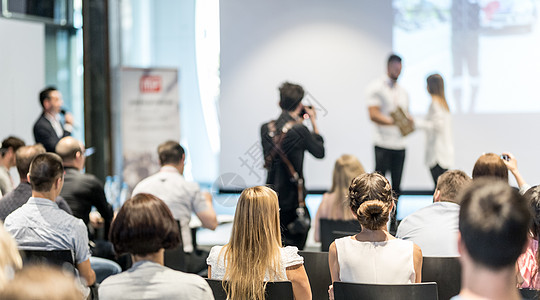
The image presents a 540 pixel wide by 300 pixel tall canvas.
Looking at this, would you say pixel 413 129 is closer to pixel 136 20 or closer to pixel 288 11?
pixel 288 11

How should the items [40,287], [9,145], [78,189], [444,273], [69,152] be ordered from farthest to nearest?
[9,145] → [69,152] → [78,189] → [444,273] → [40,287]

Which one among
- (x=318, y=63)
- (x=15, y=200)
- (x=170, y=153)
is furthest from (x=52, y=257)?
(x=318, y=63)

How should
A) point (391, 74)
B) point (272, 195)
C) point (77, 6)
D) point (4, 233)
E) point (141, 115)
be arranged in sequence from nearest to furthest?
point (4, 233) < point (272, 195) < point (391, 74) < point (141, 115) < point (77, 6)

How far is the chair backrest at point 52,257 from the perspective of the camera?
3041 mm

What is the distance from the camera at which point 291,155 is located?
→ 5.25 metres

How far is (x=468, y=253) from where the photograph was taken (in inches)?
51.9

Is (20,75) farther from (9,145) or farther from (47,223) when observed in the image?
(47,223)

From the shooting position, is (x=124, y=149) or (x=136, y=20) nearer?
(x=124, y=149)

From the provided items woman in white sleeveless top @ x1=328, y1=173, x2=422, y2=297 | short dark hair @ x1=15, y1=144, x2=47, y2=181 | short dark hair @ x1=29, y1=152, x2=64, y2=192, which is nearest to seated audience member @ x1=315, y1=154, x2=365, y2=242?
woman in white sleeveless top @ x1=328, y1=173, x2=422, y2=297

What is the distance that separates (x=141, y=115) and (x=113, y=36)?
4.25ft

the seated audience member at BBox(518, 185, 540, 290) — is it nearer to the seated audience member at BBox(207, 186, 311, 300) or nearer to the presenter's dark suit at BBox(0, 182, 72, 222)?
the seated audience member at BBox(207, 186, 311, 300)

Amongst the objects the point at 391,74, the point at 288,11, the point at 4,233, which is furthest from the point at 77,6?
the point at 4,233

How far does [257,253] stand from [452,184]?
1.28m

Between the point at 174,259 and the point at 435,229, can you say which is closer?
the point at 435,229
